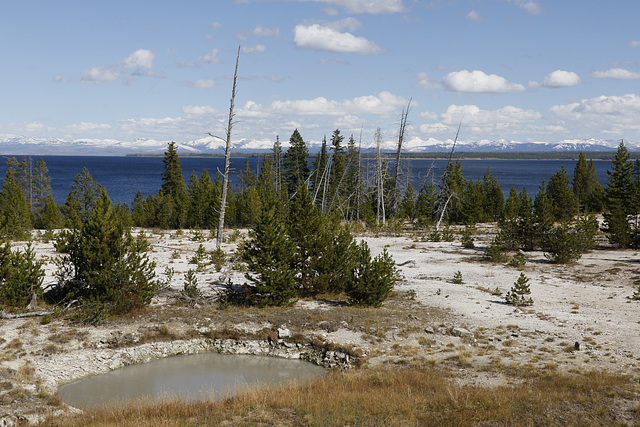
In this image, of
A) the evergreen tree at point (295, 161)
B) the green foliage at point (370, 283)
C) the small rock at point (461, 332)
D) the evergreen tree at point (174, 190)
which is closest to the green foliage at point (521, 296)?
the small rock at point (461, 332)

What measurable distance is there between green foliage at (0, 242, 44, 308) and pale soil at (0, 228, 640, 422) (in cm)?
137

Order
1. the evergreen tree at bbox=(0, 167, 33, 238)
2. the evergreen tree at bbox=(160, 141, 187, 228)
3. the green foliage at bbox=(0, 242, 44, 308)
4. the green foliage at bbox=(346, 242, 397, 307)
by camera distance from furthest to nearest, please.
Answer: the evergreen tree at bbox=(160, 141, 187, 228) < the evergreen tree at bbox=(0, 167, 33, 238) < the green foliage at bbox=(346, 242, 397, 307) < the green foliage at bbox=(0, 242, 44, 308)

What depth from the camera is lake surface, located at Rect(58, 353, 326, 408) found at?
526 inches

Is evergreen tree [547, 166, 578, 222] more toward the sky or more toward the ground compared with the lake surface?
more toward the sky

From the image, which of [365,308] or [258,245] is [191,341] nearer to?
[258,245]

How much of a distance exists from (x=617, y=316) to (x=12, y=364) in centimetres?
2144

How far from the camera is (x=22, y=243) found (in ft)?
117

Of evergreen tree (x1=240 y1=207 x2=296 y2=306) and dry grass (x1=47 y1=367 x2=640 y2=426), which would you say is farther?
evergreen tree (x1=240 y1=207 x2=296 y2=306)

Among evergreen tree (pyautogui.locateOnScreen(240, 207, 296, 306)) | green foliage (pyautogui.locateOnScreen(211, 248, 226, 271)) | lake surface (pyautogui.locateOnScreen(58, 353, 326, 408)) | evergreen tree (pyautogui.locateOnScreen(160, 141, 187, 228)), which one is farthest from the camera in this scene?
evergreen tree (pyautogui.locateOnScreen(160, 141, 187, 228))

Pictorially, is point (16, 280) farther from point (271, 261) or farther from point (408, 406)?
point (408, 406)

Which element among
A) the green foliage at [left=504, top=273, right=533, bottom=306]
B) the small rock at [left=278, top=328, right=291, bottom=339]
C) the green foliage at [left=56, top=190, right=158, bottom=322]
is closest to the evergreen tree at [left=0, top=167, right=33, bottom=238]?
the green foliage at [left=56, top=190, right=158, bottom=322]

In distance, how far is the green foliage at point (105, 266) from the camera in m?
17.6

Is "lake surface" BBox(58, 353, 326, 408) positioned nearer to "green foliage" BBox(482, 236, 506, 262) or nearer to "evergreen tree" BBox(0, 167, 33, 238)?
"evergreen tree" BBox(0, 167, 33, 238)

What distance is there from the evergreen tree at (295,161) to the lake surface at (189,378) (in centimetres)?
5197
